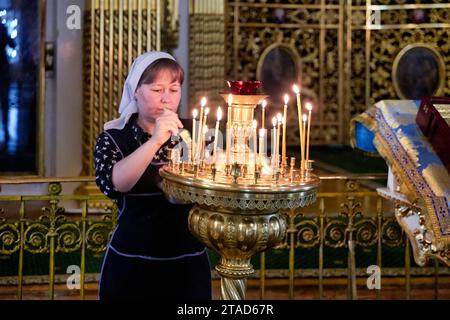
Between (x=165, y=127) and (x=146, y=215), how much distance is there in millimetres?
300

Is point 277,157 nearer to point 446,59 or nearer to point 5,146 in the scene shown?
point 5,146

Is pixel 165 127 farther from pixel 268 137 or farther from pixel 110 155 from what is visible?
pixel 268 137

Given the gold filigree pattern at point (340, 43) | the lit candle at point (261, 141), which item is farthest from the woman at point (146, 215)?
the gold filigree pattern at point (340, 43)

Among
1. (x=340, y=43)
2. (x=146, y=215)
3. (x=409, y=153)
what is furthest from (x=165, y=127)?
(x=340, y=43)

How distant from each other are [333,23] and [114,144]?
793 centimetres

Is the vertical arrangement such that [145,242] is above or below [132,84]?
below

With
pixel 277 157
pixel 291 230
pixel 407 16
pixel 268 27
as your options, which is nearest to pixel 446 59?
pixel 407 16

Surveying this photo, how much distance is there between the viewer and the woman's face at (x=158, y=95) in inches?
96.7

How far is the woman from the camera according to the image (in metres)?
2.45

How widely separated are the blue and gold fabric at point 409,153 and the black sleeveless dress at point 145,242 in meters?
1.06

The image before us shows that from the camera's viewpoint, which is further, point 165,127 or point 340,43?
point 340,43

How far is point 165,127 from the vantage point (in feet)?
7.76

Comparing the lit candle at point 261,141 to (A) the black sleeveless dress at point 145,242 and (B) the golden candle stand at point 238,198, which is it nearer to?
(B) the golden candle stand at point 238,198

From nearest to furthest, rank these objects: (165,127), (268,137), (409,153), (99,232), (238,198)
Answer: (238,198), (165,127), (409,153), (99,232), (268,137)
